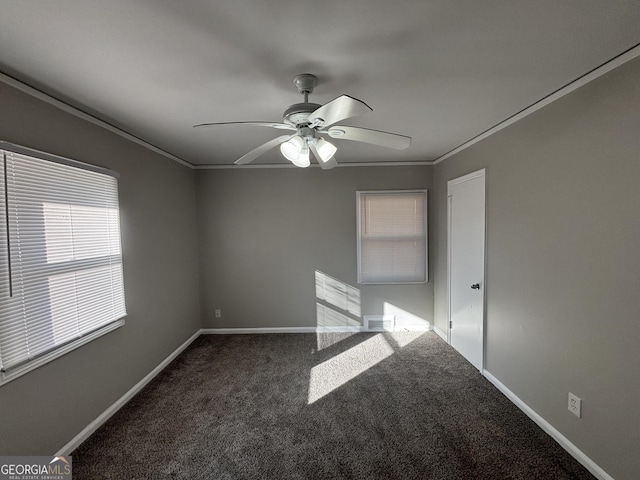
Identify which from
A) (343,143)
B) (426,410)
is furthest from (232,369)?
(343,143)

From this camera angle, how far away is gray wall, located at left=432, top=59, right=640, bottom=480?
1481 mm

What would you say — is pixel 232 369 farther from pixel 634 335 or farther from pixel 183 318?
pixel 634 335

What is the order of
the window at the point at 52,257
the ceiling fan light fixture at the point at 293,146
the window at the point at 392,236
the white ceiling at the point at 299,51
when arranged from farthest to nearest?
the window at the point at 392,236, the ceiling fan light fixture at the point at 293,146, the window at the point at 52,257, the white ceiling at the point at 299,51

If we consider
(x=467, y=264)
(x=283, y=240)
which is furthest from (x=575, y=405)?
(x=283, y=240)

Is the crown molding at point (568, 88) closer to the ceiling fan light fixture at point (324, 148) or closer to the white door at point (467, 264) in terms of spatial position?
the white door at point (467, 264)

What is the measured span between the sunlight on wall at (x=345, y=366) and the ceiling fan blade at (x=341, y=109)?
7.28ft

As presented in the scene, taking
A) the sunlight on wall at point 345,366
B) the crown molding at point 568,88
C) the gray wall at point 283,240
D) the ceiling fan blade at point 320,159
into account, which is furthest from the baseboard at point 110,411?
the crown molding at point 568,88

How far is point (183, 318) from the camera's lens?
352cm

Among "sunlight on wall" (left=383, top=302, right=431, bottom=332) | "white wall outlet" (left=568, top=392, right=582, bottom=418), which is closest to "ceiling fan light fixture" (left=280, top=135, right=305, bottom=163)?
"white wall outlet" (left=568, top=392, right=582, bottom=418)

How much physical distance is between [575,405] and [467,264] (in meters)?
1.47

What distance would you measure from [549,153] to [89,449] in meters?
3.71

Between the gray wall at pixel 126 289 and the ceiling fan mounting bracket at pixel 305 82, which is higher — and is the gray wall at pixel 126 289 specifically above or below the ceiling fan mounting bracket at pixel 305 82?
below

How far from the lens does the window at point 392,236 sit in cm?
389

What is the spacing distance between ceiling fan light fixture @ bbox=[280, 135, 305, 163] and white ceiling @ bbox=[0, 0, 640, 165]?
334mm
